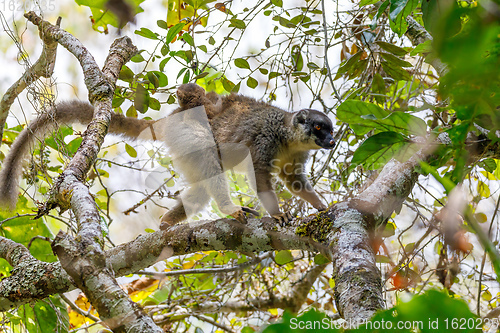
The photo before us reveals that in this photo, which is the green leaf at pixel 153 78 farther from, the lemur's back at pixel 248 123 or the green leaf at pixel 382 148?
the green leaf at pixel 382 148

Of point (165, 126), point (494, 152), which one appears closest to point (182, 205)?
point (165, 126)

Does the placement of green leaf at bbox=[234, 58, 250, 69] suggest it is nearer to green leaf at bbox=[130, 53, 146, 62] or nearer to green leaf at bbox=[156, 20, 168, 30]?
green leaf at bbox=[156, 20, 168, 30]

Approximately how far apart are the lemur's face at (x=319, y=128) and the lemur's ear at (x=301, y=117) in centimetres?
2

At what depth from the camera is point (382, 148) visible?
1.80 m

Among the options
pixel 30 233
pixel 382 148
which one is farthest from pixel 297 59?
pixel 30 233

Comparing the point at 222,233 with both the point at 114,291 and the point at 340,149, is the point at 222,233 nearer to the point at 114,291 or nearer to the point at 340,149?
the point at 114,291

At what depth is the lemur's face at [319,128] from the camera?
173 inches

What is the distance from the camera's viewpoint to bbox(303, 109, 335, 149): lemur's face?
4395 millimetres

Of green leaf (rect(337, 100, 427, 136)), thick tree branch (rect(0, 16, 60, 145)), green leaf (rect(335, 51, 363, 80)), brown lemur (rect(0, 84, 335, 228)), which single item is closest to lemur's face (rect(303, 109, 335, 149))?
brown lemur (rect(0, 84, 335, 228))

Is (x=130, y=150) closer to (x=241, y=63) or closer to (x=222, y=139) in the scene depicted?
(x=222, y=139)

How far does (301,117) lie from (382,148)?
9.28ft

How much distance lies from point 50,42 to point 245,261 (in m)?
2.91

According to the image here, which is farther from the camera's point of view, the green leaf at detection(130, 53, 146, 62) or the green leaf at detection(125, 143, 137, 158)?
the green leaf at detection(125, 143, 137, 158)

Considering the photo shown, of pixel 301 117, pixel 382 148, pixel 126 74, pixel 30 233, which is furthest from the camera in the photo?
pixel 301 117
